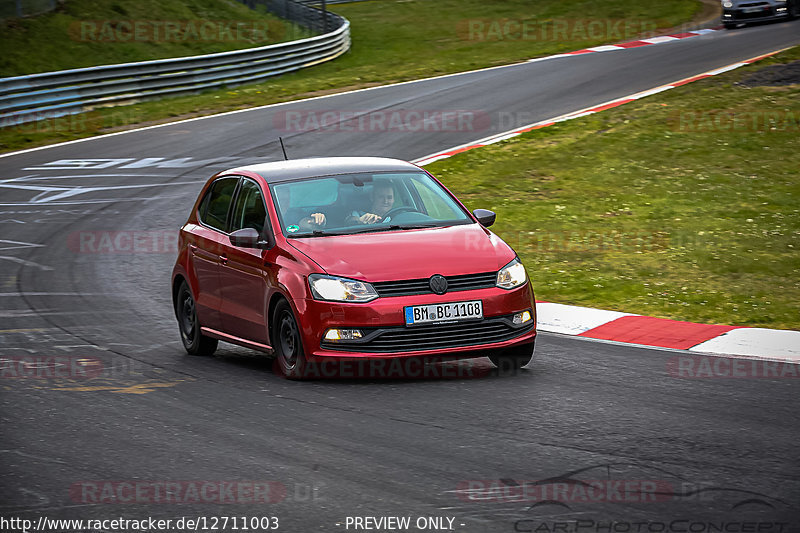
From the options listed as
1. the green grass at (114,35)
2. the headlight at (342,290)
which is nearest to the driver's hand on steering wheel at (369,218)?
the headlight at (342,290)

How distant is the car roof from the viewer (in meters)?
9.45

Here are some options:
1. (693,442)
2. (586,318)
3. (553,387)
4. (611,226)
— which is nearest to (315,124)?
(611,226)

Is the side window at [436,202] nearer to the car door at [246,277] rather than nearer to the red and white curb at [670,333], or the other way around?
the car door at [246,277]

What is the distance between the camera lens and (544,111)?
24.6 m

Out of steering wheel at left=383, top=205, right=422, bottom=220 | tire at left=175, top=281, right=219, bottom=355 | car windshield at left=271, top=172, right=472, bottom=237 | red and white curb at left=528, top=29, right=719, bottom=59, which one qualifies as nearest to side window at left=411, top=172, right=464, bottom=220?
car windshield at left=271, top=172, right=472, bottom=237

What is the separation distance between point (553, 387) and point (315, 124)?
698 inches

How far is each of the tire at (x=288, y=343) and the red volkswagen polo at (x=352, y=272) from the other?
0.04 ft

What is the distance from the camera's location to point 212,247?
984cm

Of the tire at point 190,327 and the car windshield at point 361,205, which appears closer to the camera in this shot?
the car windshield at point 361,205

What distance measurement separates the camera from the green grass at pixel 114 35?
3256 centimetres

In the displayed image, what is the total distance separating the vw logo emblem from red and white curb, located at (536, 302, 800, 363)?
2.42 meters

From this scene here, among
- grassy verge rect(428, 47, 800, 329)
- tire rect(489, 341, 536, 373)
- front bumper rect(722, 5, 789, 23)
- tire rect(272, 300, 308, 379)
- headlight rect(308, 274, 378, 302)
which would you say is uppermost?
headlight rect(308, 274, 378, 302)

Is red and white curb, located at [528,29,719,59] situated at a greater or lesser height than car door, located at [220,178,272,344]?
lesser

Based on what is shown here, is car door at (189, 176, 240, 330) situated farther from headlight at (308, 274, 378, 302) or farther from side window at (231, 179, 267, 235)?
headlight at (308, 274, 378, 302)
